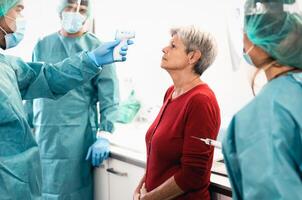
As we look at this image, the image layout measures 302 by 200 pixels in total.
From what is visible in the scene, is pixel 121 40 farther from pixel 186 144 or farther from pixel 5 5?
pixel 186 144


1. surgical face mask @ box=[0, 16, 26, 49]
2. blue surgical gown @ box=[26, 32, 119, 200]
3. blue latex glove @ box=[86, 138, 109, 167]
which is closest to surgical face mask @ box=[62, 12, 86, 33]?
blue surgical gown @ box=[26, 32, 119, 200]

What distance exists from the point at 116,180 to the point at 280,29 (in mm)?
1375

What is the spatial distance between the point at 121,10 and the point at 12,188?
1.84 metres

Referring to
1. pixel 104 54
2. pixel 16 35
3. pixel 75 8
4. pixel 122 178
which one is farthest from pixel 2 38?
pixel 122 178

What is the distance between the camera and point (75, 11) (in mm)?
1898

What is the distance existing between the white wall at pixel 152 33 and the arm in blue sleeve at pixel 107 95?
1.24ft

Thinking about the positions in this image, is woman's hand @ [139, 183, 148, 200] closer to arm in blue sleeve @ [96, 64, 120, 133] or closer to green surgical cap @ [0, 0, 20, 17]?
arm in blue sleeve @ [96, 64, 120, 133]

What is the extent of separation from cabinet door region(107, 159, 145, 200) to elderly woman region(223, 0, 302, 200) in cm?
95

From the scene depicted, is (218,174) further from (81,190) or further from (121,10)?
(121,10)

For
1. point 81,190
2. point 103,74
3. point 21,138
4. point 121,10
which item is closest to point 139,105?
point 103,74

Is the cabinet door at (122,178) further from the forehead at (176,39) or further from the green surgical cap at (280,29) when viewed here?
the green surgical cap at (280,29)

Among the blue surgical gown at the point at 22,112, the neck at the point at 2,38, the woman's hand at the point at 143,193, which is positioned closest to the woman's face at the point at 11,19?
the neck at the point at 2,38

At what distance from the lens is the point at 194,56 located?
4.60 ft

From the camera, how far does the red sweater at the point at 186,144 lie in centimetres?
125
